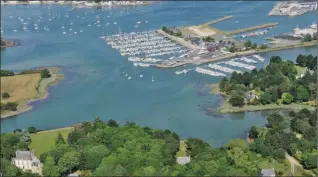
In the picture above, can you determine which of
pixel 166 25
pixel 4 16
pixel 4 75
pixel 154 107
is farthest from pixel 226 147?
pixel 4 16

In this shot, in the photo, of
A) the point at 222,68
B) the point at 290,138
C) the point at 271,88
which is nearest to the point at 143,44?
the point at 222,68

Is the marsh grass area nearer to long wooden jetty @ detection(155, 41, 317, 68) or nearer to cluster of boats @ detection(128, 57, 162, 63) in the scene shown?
long wooden jetty @ detection(155, 41, 317, 68)

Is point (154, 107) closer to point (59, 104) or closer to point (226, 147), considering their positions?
point (59, 104)

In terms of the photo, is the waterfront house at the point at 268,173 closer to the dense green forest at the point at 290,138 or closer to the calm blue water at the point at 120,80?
the dense green forest at the point at 290,138

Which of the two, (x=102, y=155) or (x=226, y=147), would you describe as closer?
(x=102, y=155)

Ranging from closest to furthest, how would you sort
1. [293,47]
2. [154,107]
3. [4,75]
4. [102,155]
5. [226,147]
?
[102,155], [226,147], [154,107], [4,75], [293,47]

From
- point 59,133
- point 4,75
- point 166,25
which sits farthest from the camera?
point 166,25

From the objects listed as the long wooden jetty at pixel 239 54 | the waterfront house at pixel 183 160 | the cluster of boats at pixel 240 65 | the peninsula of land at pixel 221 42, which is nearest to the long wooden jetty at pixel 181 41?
the peninsula of land at pixel 221 42
